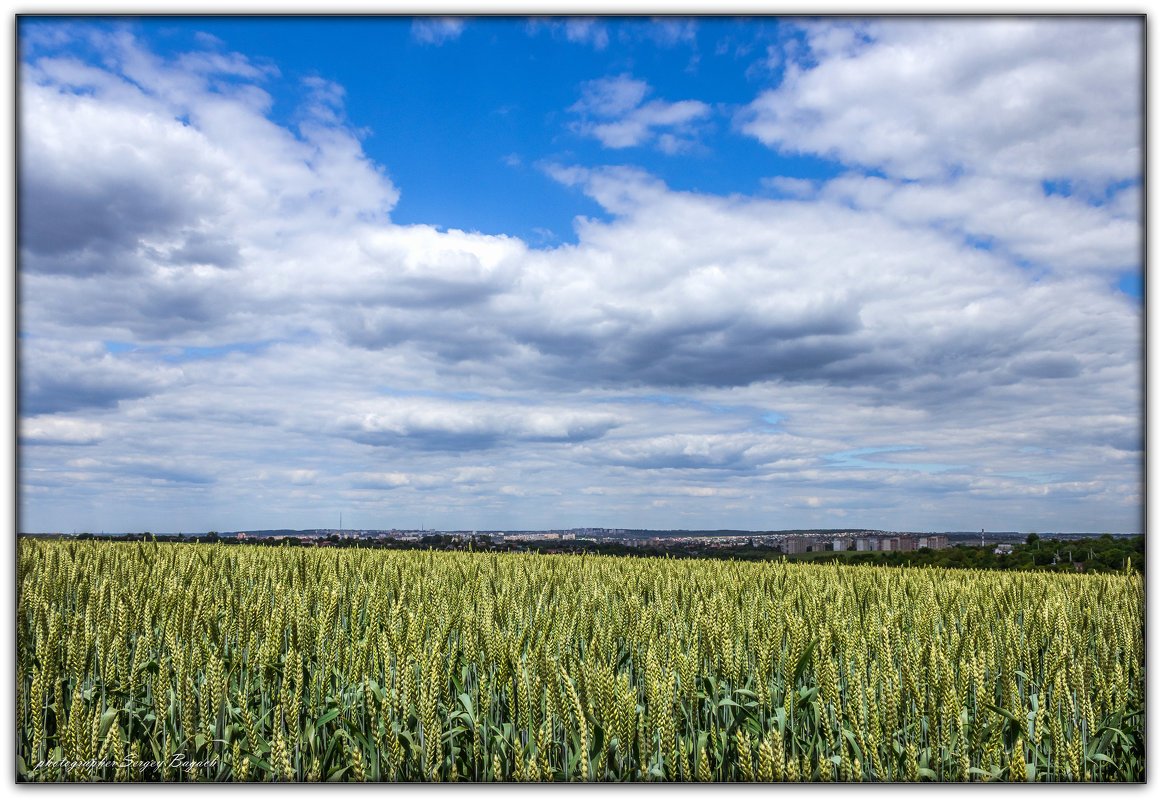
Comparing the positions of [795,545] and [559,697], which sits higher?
[559,697]

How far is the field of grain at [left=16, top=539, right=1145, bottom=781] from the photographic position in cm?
250

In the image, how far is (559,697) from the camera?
2586 mm

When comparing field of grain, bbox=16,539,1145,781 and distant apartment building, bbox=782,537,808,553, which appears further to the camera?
distant apartment building, bbox=782,537,808,553

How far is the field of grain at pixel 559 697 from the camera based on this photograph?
2504 millimetres

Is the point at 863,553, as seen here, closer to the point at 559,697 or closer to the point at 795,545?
the point at 795,545

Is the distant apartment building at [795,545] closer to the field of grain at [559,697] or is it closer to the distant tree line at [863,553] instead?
the distant tree line at [863,553]

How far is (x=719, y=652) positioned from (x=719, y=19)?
125 inches

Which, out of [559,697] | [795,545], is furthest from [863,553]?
[559,697]

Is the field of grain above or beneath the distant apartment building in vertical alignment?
above

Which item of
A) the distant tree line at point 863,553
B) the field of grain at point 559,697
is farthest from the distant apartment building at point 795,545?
the field of grain at point 559,697

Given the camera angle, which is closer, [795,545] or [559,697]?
[559,697]

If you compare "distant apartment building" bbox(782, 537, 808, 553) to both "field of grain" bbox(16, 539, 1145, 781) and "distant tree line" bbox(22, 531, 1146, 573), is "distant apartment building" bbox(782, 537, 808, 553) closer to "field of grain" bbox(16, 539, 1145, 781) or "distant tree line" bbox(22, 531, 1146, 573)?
"distant tree line" bbox(22, 531, 1146, 573)

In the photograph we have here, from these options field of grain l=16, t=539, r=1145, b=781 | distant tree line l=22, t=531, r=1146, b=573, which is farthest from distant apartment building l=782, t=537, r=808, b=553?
field of grain l=16, t=539, r=1145, b=781

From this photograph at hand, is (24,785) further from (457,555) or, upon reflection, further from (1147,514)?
(457,555)
